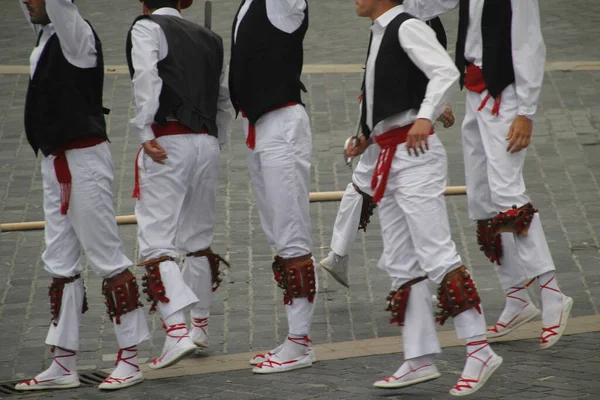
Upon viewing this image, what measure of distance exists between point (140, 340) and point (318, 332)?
1.24 meters

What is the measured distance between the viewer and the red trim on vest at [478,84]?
7.02 meters

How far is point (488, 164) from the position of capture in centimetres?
707

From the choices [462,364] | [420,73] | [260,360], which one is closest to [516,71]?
[420,73]

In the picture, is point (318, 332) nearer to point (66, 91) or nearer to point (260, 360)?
point (260, 360)

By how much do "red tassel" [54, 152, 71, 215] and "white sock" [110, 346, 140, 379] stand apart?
0.84 metres

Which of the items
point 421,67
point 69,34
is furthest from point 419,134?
point 69,34

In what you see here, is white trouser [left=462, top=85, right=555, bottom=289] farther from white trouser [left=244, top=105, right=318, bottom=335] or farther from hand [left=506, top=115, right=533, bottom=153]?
white trouser [left=244, top=105, right=318, bottom=335]

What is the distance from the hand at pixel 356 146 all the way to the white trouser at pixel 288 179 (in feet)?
1.64

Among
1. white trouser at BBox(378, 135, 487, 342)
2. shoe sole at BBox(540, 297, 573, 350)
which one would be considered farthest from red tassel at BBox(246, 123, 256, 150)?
shoe sole at BBox(540, 297, 573, 350)

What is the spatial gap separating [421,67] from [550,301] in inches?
64.1

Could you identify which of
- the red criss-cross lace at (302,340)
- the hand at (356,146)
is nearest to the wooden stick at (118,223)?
the red criss-cross lace at (302,340)

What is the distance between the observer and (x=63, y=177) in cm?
674

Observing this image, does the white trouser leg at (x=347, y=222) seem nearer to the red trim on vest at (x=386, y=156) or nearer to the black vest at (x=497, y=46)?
the black vest at (x=497, y=46)

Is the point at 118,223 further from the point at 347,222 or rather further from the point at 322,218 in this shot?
the point at 347,222
